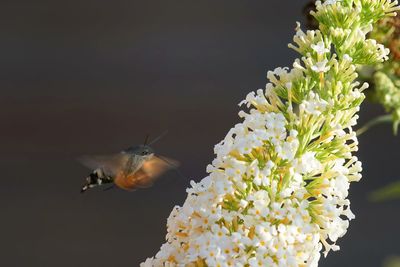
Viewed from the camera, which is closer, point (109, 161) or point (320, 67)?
point (320, 67)

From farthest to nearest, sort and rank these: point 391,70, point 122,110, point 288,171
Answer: point 122,110 < point 391,70 < point 288,171

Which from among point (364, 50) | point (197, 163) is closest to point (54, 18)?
point (197, 163)

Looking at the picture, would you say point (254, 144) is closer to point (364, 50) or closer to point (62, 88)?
point (364, 50)

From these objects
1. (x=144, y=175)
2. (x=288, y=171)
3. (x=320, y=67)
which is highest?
(x=144, y=175)

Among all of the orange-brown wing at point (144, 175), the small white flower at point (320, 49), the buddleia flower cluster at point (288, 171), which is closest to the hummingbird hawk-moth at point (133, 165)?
the orange-brown wing at point (144, 175)

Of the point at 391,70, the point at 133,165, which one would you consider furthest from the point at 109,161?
the point at 391,70

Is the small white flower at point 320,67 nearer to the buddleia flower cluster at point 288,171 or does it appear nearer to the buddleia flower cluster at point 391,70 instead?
the buddleia flower cluster at point 288,171

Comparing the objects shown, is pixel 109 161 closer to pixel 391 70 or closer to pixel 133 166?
pixel 133 166
